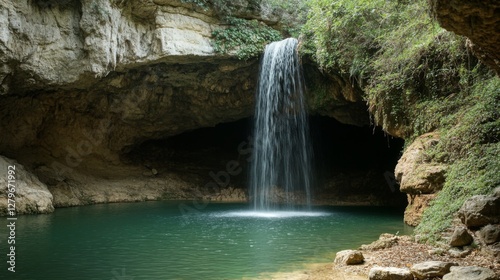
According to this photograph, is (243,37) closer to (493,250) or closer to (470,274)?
(493,250)

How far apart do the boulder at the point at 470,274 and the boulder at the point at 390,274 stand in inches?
17.2

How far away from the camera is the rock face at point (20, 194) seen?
13234mm

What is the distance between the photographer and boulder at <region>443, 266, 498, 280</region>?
4629mm

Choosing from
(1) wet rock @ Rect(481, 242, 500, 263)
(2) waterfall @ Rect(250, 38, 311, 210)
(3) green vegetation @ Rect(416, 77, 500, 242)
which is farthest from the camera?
(2) waterfall @ Rect(250, 38, 311, 210)

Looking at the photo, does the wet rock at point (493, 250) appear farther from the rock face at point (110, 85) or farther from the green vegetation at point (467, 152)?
the rock face at point (110, 85)

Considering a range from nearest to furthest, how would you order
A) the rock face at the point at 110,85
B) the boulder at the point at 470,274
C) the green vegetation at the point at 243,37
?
the boulder at the point at 470,274 → the rock face at the point at 110,85 → the green vegetation at the point at 243,37

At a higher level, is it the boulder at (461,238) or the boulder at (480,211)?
the boulder at (480,211)

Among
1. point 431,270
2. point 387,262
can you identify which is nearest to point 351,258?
point 387,262

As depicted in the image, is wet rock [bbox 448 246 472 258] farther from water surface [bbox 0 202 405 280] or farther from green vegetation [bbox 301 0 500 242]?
water surface [bbox 0 202 405 280]

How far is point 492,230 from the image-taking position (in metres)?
6.07

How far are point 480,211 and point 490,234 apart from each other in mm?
420

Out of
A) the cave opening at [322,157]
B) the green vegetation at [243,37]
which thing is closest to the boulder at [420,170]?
the green vegetation at [243,37]

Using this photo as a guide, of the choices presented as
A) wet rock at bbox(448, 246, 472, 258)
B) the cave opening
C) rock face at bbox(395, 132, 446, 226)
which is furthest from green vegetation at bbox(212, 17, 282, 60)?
wet rock at bbox(448, 246, 472, 258)

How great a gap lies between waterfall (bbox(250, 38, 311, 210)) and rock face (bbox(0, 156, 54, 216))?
7660mm
